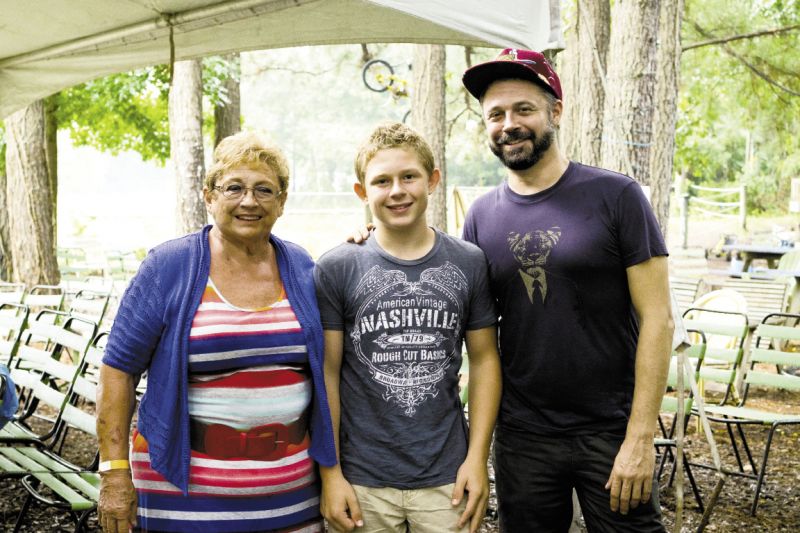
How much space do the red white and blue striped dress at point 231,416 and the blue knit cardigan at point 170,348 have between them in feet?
0.11

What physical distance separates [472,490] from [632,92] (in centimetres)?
502

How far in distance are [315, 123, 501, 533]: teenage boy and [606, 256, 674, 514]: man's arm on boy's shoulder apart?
42 cm

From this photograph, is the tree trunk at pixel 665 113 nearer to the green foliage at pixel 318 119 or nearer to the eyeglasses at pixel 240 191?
the eyeglasses at pixel 240 191

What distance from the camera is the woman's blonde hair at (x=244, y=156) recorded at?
2.48 m

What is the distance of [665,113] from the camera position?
10008 millimetres

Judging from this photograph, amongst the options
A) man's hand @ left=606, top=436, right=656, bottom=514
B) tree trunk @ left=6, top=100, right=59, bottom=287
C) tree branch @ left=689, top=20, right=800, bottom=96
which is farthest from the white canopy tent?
tree branch @ left=689, top=20, right=800, bottom=96

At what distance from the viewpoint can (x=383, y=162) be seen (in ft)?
8.06

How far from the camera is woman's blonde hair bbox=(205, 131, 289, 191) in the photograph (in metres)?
2.48

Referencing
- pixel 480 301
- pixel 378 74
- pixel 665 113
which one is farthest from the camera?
pixel 378 74

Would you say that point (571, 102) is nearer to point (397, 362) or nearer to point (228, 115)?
point (228, 115)

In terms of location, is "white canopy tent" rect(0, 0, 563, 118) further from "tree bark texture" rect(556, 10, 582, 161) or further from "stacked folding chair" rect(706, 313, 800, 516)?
"tree bark texture" rect(556, 10, 582, 161)

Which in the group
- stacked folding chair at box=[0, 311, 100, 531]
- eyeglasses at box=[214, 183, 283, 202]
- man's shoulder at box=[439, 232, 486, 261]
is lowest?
stacked folding chair at box=[0, 311, 100, 531]

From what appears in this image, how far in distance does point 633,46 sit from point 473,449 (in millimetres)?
5210

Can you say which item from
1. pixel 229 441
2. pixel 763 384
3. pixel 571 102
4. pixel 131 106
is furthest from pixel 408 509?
pixel 131 106
